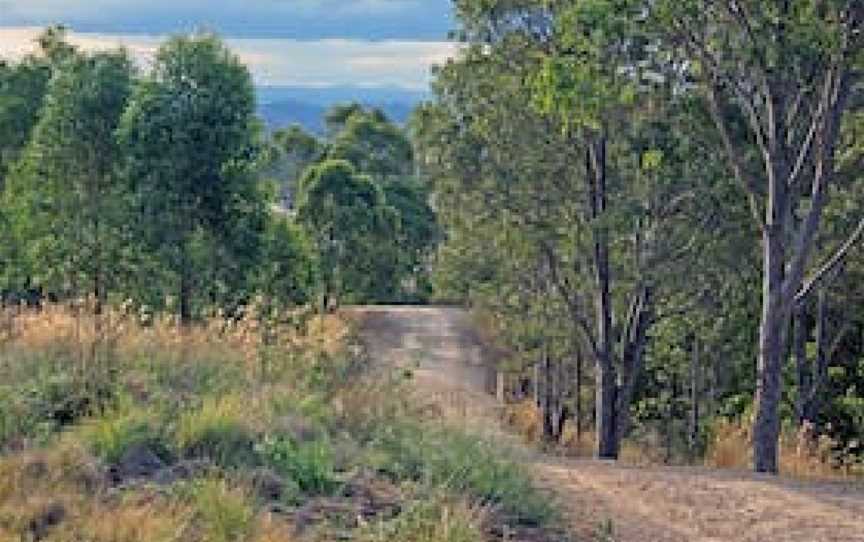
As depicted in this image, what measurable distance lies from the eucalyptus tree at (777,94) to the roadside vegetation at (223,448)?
4384 millimetres

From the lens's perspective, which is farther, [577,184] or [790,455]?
[577,184]

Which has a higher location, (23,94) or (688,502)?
(23,94)

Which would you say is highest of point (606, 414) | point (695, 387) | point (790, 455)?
point (790, 455)

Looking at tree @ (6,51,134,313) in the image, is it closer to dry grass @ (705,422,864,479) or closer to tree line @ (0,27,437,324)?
tree line @ (0,27,437,324)

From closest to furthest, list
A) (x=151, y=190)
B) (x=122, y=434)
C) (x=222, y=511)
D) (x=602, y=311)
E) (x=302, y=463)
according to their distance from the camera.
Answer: (x=222, y=511) → (x=122, y=434) → (x=302, y=463) → (x=602, y=311) → (x=151, y=190)

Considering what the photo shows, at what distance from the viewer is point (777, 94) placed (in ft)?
40.7

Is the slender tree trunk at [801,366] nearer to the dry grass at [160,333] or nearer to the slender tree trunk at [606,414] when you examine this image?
the slender tree trunk at [606,414]

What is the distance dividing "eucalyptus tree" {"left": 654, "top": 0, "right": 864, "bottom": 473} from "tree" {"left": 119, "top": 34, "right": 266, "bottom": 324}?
31.8ft

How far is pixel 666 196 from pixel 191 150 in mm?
7511

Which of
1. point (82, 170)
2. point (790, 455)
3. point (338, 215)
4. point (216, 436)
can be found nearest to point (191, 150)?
point (82, 170)

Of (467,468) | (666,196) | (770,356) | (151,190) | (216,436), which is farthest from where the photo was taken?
(151,190)

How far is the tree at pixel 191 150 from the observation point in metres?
21.3

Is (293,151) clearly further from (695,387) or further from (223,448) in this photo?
(223,448)

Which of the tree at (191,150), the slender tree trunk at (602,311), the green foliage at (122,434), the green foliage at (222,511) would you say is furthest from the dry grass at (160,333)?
the tree at (191,150)
